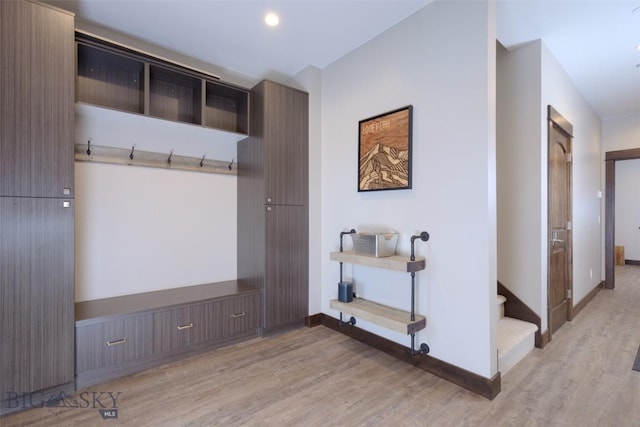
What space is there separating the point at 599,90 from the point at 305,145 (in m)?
3.85

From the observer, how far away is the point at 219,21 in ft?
7.92

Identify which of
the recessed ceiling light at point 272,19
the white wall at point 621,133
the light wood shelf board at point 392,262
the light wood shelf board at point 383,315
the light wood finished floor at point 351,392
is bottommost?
the light wood finished floor at point 351,392

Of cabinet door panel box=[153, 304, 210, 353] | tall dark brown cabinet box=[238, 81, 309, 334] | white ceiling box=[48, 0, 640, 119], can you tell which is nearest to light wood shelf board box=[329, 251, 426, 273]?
tall dark brown cabinet box=[238, 81, 309, 334]

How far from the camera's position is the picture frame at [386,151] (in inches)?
94.2

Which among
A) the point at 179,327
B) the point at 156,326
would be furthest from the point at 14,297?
the point at 179,327

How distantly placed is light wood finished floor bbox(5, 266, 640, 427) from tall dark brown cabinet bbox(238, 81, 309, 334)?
50cm

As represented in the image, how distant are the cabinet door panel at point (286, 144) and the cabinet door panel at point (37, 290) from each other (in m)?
1.58

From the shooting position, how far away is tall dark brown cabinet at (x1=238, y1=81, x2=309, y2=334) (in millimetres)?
2875

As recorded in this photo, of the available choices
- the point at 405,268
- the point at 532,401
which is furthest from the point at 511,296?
the point at 405,268

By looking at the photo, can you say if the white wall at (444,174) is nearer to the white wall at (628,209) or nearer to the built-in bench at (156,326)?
the built-in bench at (156,326)

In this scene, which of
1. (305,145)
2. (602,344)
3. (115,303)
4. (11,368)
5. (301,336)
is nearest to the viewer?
(11,368)

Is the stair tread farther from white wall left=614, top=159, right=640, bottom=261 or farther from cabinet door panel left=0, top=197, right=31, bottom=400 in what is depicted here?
white wall left=614, top=159, right=640, bottom=261

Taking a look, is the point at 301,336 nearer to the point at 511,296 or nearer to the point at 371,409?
the point at 371,409

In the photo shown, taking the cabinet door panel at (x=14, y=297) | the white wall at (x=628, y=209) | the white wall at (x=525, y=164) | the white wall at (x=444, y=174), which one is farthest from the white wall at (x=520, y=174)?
the white wall at (x=628, y=209)
